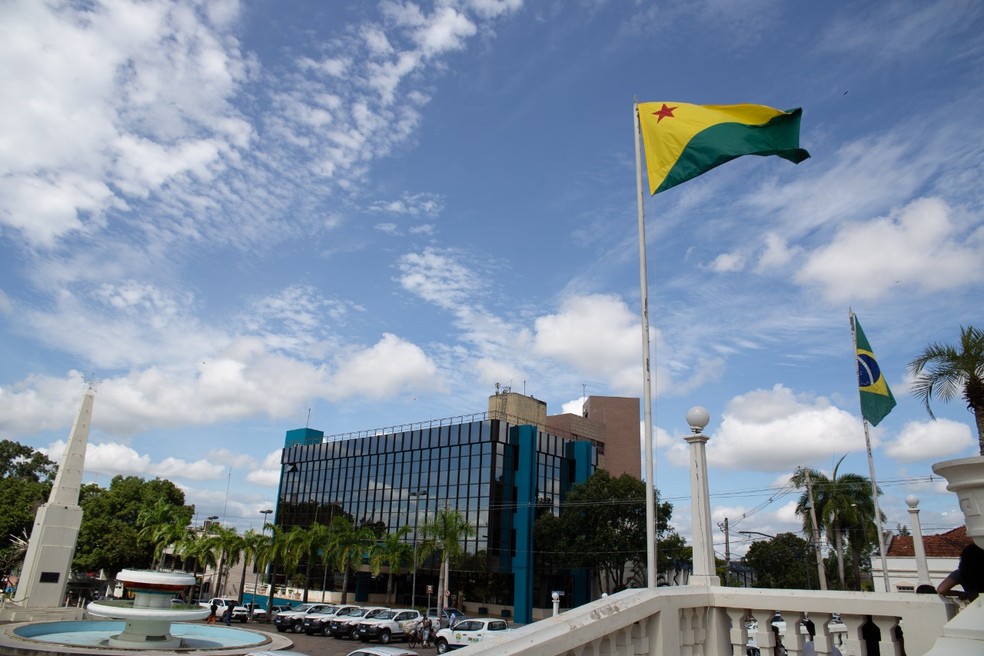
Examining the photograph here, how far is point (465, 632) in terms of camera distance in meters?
30.4

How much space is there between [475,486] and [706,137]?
147 feet

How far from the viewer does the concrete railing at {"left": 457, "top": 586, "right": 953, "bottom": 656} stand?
438cm

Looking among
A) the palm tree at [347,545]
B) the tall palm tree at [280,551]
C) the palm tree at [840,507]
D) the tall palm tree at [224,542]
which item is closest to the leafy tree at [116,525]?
the tall palm tree at [224,542]

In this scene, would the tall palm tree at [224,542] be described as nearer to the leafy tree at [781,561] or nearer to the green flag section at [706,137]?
the green flag section at [706,137]

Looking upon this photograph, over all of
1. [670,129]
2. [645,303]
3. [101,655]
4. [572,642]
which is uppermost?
[670,129]

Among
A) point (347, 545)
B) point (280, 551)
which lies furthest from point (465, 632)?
point (280, 551)

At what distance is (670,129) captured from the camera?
10.5m

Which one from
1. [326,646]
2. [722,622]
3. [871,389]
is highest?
[871,389]

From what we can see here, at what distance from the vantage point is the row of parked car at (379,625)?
30.6 meters

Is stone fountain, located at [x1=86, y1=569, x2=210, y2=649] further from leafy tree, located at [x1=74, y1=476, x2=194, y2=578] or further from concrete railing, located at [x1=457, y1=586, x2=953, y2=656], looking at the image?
leafy tree, located at [x1=74, y1=476, x2=194, y2=578]

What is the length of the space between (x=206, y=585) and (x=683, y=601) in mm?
76801

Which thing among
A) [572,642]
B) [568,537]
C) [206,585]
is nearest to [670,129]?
[572,642]

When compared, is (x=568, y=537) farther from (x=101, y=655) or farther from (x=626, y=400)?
(x=101, y=655)

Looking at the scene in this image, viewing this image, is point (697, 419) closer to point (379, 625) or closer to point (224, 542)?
point (379, 625)
